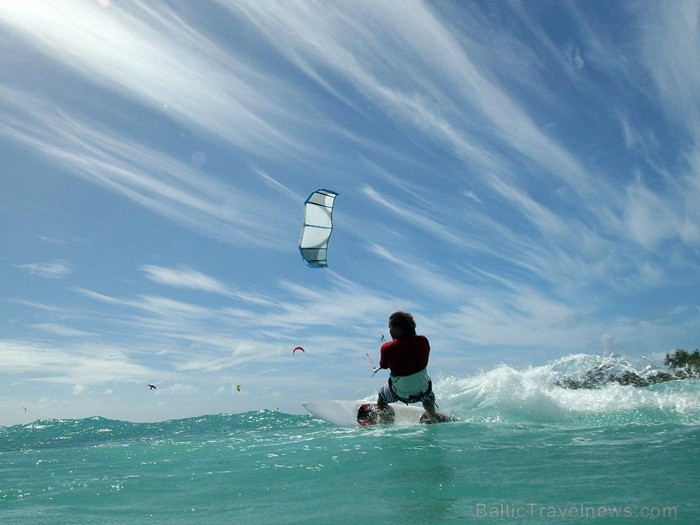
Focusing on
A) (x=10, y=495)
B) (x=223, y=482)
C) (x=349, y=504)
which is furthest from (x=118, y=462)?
(x=349, y=504)

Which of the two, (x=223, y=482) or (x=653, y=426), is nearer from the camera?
(x=223, y=482)

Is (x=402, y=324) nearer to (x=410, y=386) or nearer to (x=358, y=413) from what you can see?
(x=410, y=386)

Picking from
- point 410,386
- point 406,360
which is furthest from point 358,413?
point 406,360

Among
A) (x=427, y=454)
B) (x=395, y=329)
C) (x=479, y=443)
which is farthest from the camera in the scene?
(x=395, y=329)

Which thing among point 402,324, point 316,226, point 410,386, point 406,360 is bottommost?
point 410,386

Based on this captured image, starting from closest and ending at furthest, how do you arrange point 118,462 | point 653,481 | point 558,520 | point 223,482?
point 558,520 < point 653,481 < point 223,482 < point 118,462

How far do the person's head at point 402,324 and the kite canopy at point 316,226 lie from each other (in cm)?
525

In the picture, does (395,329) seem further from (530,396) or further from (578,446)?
(530,396)

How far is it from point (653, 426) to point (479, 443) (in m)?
2.93

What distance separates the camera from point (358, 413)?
10.3 m

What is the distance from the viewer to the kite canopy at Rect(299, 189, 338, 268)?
13273mm

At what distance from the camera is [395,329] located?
7.97m

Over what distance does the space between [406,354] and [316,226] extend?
21.8 feet

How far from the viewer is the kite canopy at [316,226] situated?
1327 cm
